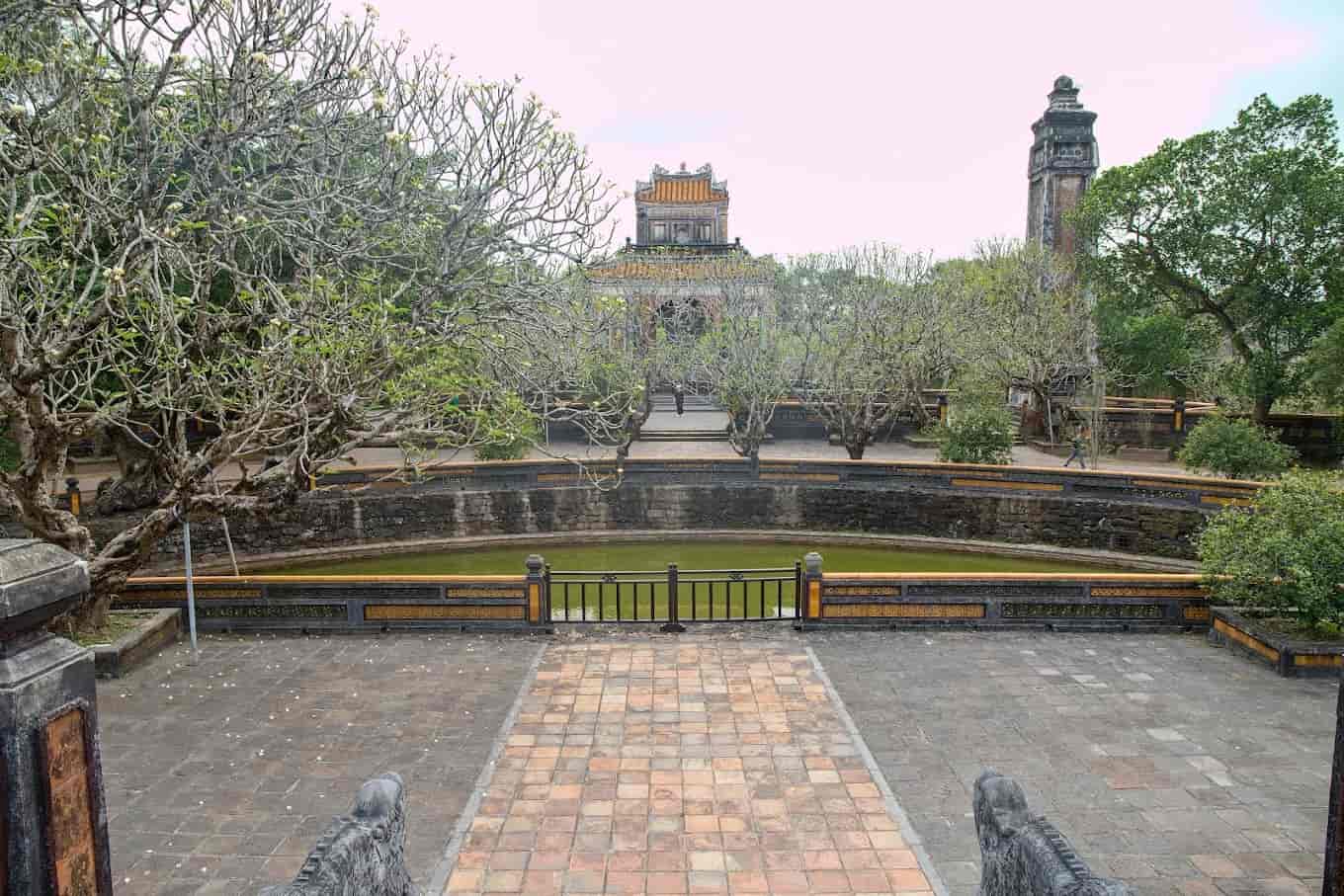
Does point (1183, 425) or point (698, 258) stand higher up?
point (698, 258)

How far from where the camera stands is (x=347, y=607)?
10070 millimetres

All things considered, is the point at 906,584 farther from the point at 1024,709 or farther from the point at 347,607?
the point at 347,607

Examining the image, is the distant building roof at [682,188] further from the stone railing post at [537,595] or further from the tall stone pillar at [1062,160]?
the stone railing post at [537,595]

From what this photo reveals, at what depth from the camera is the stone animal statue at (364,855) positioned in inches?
121

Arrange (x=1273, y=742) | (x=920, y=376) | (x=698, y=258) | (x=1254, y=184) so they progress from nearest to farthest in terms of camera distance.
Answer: (x=1273, y=742), (x=1254, y=184), (x=920, y=376), (x=698, y=258)

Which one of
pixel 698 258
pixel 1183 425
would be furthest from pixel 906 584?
pixel 698 258

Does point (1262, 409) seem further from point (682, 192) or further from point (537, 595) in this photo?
point (682, 192)

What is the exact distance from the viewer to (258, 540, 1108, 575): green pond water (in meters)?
16.1

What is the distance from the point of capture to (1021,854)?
3443 mm

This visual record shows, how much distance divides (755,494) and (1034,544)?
18.3ft

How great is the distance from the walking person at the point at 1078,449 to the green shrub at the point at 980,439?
457cm

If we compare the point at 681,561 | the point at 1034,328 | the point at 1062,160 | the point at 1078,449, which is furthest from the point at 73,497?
the point at 1062,160

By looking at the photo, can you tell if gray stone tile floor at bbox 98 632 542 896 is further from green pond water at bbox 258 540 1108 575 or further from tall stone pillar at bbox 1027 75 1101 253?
tall stone pillar at bbox 1027 75 1101 253

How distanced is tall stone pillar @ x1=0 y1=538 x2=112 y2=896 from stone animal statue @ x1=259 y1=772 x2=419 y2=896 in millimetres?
602
